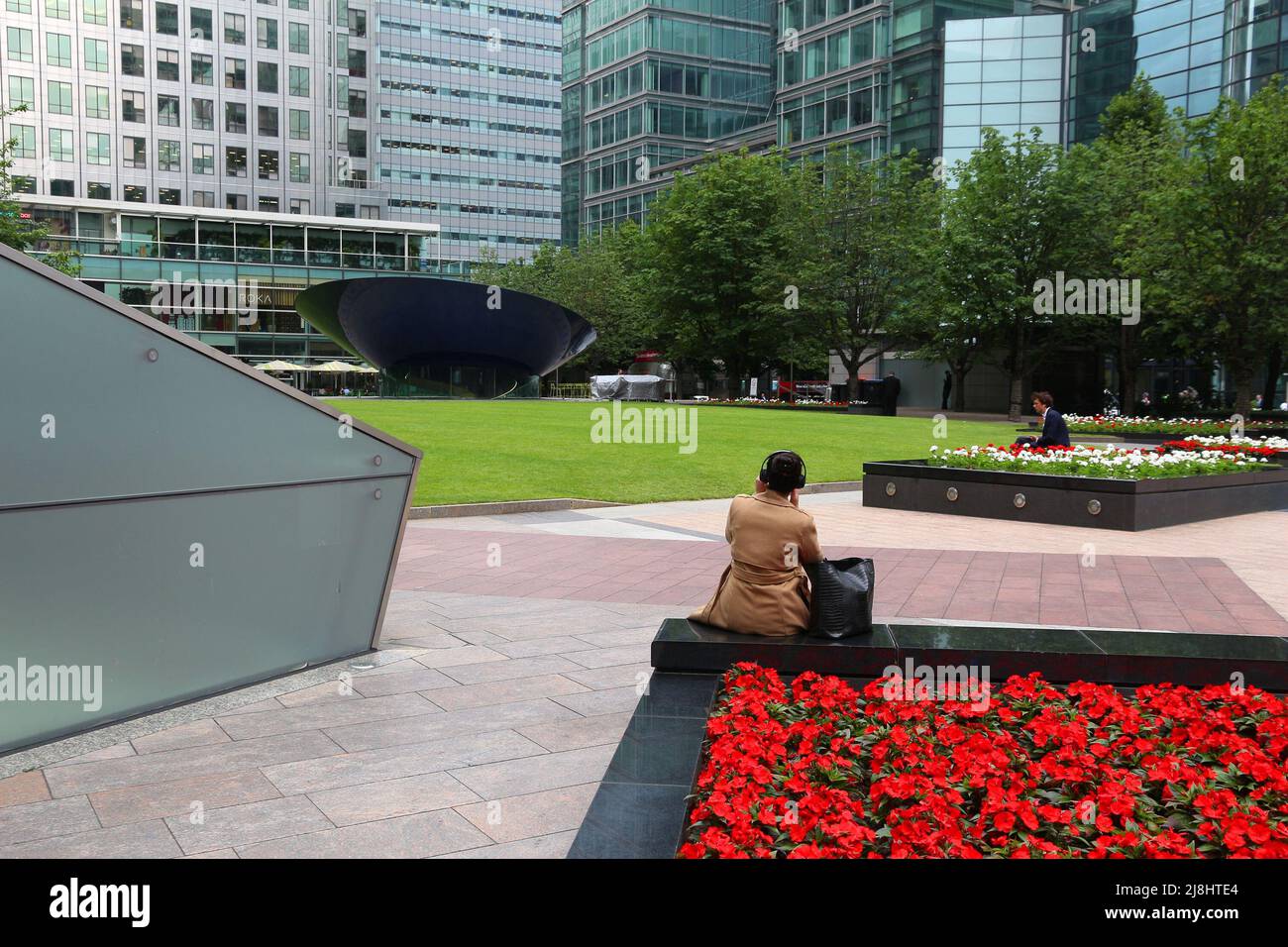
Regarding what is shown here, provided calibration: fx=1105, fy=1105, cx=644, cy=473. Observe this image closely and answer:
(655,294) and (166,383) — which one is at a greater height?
(655,294)

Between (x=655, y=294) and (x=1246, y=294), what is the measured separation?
109 ft

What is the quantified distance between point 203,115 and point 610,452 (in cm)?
7772

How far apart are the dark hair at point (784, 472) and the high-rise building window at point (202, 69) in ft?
308

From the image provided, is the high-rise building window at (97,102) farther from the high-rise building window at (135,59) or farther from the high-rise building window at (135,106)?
the high-rise building window at (135,59)

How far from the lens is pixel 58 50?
81.3 meters

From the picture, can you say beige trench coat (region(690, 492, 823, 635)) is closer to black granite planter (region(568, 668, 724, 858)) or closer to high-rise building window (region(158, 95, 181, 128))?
black granite planter (region(568, 668, 724, 858))

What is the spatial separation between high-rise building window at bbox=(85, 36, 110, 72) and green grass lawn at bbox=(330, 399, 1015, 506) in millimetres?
62865

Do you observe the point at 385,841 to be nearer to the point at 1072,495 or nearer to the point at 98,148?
the point at 1072,495

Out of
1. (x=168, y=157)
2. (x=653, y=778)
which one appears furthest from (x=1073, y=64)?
(x=168, y=157)

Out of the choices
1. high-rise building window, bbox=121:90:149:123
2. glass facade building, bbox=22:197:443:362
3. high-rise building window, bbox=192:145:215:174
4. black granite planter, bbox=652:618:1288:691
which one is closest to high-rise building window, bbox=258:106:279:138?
high-rise building window, bbox=192:145:215:174

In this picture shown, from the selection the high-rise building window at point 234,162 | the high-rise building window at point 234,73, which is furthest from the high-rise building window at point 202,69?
the high-rise building window at point 234,162
